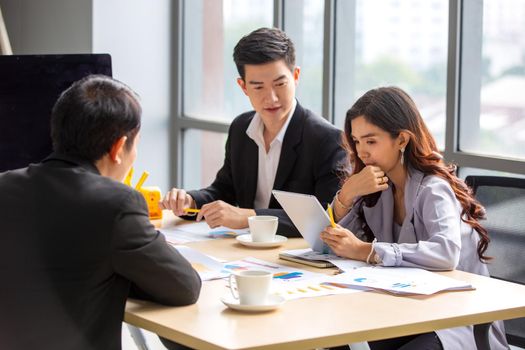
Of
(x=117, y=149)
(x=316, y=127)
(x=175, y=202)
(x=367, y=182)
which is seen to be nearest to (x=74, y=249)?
(x=117, y=149)

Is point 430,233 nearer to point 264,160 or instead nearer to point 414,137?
point 414,137

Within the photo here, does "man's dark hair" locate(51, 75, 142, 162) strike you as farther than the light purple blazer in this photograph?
No

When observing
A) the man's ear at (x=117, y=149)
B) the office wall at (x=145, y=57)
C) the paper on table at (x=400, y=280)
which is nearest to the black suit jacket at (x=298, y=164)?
the paper on table at (x=400, y=280)

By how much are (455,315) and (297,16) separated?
8.62 ft

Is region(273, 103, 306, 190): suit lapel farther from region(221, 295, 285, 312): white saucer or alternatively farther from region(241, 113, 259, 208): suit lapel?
region(221, 295, 285, 312): white saucer

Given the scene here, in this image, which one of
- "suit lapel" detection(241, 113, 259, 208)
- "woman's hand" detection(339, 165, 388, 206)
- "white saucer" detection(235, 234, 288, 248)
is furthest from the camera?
"suit lapel" detection(241, 113, 259, 208)

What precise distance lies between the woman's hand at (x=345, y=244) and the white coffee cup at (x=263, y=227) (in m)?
0.26

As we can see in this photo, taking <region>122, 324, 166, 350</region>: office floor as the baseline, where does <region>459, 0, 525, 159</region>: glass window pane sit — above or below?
above

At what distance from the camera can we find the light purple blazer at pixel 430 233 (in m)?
2.36

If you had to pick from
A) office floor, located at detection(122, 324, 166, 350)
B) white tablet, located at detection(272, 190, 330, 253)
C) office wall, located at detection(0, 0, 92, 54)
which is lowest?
office floor, located at detection(122, 324, 166, 350)

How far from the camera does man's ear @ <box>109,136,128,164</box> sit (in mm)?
1998

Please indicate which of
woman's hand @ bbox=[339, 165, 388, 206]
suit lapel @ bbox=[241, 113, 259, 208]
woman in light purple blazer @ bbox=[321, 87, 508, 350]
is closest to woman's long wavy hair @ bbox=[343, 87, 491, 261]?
woman in light purple blazer @ bbox=[321, 87, 508, 350]

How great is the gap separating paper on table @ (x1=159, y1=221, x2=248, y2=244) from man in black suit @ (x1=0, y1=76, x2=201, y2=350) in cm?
86

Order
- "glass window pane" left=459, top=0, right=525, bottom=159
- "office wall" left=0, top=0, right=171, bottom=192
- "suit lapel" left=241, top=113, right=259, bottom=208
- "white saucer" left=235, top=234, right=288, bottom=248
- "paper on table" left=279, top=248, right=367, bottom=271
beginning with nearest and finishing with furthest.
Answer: "paper on table" left=279, top=248, right=367, bottom=271 → "white saucer" left=235, top=234, right=288, bottom=248 → "glass window pane" left=459, top=0, right=525, bottom=159 → "suit lapel" left=241, top=113, right=259, bottom=208 → "office wall" left=0, top=0, right=171, bottom=192
